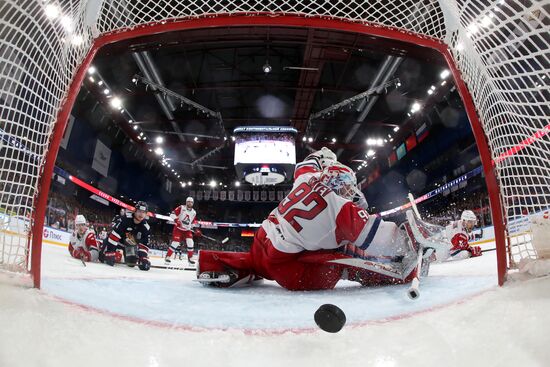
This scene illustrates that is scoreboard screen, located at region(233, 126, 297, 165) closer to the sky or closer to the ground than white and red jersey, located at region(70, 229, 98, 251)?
closer to the sky

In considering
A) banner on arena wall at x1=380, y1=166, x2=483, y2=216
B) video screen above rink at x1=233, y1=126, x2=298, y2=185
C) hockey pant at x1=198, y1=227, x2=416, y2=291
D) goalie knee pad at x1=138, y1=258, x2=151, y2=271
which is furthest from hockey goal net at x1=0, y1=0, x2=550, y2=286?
banner on arena wall at x1=380, y1=166, x2=483, y2=216

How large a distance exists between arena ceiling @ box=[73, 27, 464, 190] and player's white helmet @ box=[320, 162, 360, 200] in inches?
177

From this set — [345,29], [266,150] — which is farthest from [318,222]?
[266,150]

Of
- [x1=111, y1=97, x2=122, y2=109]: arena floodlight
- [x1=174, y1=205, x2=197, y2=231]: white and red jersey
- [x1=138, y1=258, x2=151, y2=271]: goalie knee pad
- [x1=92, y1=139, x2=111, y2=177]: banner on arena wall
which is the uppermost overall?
[x1=111, y1=97, x2=122, y2=109]: arena floodlight

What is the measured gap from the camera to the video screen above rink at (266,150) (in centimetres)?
884

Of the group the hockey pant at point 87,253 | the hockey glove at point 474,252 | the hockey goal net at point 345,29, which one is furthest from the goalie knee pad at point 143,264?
the hockey glove at point 474,252

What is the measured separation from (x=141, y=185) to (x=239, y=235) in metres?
7.08

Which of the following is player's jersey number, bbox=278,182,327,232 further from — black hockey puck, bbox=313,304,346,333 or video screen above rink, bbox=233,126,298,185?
video screen above rink, bbox=233,126,298,185

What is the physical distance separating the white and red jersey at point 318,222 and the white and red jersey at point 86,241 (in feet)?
9.69

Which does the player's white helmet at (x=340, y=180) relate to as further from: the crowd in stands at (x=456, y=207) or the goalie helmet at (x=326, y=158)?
the crowd in stands at (x=456, y=207)

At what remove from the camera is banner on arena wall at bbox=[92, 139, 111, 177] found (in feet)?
31.9

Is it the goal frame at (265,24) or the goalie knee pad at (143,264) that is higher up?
the goal frame at (265,24)

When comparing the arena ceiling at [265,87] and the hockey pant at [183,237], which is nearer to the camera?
the hockey pant at [183,237]

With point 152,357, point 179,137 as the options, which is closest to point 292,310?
point 152,357
